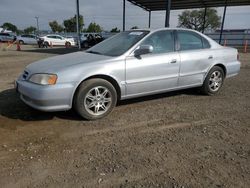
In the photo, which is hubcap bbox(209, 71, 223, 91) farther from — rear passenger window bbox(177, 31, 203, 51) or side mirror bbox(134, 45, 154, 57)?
side mirror bbox(134, 45, 154, 57)

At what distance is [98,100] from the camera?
13.8ft

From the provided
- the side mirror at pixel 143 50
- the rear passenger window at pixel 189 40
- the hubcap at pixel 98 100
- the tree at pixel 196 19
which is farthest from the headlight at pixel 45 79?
the tree at pixel 196 19

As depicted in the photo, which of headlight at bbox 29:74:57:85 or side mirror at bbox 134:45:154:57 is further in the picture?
side mirror at bbox 134:45:154:57

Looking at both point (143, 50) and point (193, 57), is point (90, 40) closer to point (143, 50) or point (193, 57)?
point (193, 57)

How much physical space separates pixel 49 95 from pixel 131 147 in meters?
1.46

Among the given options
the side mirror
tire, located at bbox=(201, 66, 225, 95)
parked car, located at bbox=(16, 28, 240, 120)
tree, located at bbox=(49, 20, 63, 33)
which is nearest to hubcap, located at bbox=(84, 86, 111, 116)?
parked car, located at bbox=(16, 28, 240, 120)

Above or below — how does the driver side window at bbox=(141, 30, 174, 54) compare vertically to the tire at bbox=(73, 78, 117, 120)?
above

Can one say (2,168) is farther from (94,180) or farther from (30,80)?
(30,80)

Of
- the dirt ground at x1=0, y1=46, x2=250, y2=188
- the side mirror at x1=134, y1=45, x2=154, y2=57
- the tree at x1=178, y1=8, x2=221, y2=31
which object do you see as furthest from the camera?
the tree at x1=178, y1=8, x2=221, y2=31

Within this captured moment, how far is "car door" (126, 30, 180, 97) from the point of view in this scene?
4.43 metres

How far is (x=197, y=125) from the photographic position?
13.2 ft

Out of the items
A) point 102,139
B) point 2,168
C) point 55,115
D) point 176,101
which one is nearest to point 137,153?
point 102,139

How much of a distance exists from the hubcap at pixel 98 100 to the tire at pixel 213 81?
2.47m

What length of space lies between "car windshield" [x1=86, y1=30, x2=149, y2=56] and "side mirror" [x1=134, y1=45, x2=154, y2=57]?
0.65 ft
